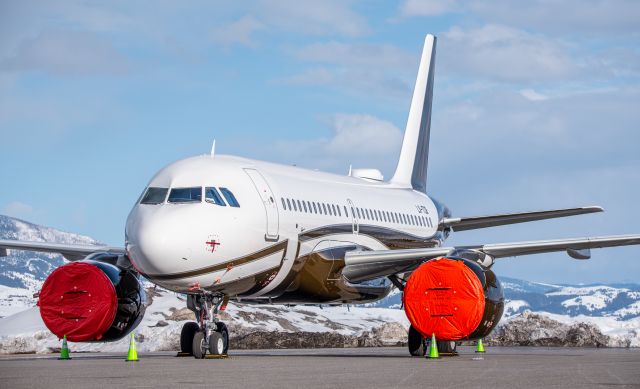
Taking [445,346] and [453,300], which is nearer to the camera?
[453,300]

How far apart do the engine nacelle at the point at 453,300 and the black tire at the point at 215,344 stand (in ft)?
13.3

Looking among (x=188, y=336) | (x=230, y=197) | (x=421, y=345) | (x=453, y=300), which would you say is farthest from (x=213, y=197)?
(x=421, y=345)

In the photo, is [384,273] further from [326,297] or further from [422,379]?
[422,379]

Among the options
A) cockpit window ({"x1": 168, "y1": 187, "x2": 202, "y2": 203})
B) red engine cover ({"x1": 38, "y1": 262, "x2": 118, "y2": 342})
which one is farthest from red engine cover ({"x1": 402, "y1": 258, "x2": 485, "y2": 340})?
red engine cover ({"x1": 38, "y1": 262, "x2": 118, "y2": 342})

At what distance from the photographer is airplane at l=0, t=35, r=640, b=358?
896 inches

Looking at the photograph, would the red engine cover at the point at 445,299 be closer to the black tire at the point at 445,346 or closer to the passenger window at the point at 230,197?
the black tire at the point at 445,346

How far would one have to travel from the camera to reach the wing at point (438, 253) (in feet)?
88.7

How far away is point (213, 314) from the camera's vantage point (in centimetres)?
2378

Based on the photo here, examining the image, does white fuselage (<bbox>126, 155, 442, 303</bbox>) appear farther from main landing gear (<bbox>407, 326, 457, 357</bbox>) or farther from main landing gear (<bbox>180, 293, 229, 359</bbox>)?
main landing gear (<bbox>407, 326, 457, 357</bbox>)

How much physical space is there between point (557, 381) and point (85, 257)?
1483 centimetres

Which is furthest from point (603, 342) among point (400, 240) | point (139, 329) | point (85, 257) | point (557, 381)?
point (557, 381)

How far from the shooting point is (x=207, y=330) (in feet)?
76.5

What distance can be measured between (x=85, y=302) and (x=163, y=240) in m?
4.27

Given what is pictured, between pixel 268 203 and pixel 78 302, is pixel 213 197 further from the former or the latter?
pixel 78 302
